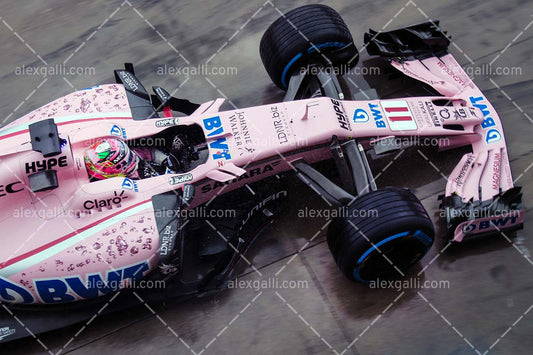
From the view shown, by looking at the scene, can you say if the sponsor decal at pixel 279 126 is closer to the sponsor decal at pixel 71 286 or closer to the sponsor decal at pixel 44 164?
the sponsor decal at pixel 71 286

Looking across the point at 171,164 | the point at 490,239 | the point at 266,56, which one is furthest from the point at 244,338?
the point at 266,56

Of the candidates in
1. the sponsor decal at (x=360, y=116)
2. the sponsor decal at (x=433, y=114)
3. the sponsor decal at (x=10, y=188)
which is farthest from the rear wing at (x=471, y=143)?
the sponsor decal at (x=10, y=188)

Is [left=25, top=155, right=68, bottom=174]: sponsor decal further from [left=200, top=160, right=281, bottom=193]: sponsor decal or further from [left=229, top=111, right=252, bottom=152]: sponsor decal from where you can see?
[left=229, top=111, right=252, bottom=152]: sponsor decal

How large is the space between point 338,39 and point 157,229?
2.65 metres

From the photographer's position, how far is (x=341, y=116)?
5184mm

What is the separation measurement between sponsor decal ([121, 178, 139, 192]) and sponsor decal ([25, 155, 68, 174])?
0.49 meters

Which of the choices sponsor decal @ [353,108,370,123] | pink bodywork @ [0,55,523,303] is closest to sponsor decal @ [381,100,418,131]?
pink bodywork @ [0,55,523,303]

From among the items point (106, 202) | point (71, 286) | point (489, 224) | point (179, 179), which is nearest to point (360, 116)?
point (489, 224)

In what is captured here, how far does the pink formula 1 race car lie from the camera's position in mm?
4617

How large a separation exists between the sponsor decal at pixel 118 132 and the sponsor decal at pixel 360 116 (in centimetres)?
202

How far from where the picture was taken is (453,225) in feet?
16.3

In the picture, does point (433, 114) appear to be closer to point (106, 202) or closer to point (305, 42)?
point (305, 42)

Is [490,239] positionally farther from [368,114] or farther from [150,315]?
[150,315]

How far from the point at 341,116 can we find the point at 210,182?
4.25 ft
